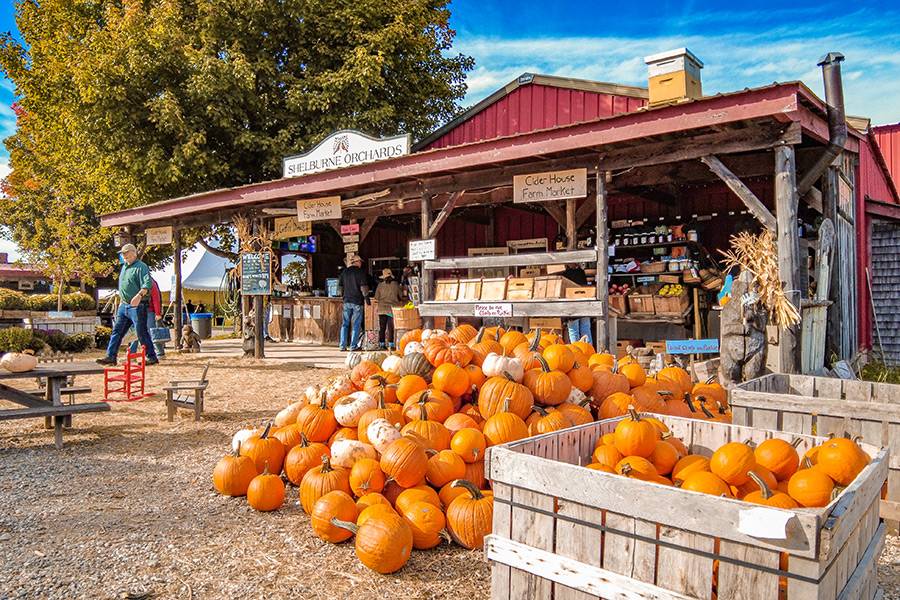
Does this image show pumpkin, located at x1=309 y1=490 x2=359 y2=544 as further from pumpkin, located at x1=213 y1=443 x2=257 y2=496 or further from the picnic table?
the picnic table

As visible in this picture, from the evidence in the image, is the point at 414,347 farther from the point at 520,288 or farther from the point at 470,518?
the point at 520,288

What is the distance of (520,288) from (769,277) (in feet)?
11.1

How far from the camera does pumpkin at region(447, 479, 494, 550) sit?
10.4 ft

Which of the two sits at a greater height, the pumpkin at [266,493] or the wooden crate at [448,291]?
the wooden crate at [448,291]

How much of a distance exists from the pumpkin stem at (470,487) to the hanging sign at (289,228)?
34.2 feet

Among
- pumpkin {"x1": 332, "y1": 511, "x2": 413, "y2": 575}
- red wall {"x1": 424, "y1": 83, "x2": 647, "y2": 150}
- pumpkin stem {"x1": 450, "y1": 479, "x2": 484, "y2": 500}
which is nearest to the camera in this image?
pumpkin {"x1": 332, "y1": 511, "x2": 413, "y2": 575}

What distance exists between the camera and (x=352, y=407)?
4.18 m

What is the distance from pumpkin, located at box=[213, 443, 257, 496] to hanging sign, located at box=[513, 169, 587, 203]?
550cm

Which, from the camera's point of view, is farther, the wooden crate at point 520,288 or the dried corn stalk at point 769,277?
the wooden crate at point 520,288

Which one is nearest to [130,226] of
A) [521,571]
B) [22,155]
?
[22,155]

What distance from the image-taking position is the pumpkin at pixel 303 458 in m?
4.02

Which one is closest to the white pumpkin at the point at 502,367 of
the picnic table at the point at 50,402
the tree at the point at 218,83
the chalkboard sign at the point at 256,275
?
the picnic table at the point at 50,402

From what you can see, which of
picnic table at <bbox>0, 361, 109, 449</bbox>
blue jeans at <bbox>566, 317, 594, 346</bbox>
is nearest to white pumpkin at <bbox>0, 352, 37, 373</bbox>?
picnic table at <bbox>0, 361, 109, 449</bbox>

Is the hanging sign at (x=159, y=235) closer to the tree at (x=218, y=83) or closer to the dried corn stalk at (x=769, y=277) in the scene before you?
the tree at (x=218, y=83)
